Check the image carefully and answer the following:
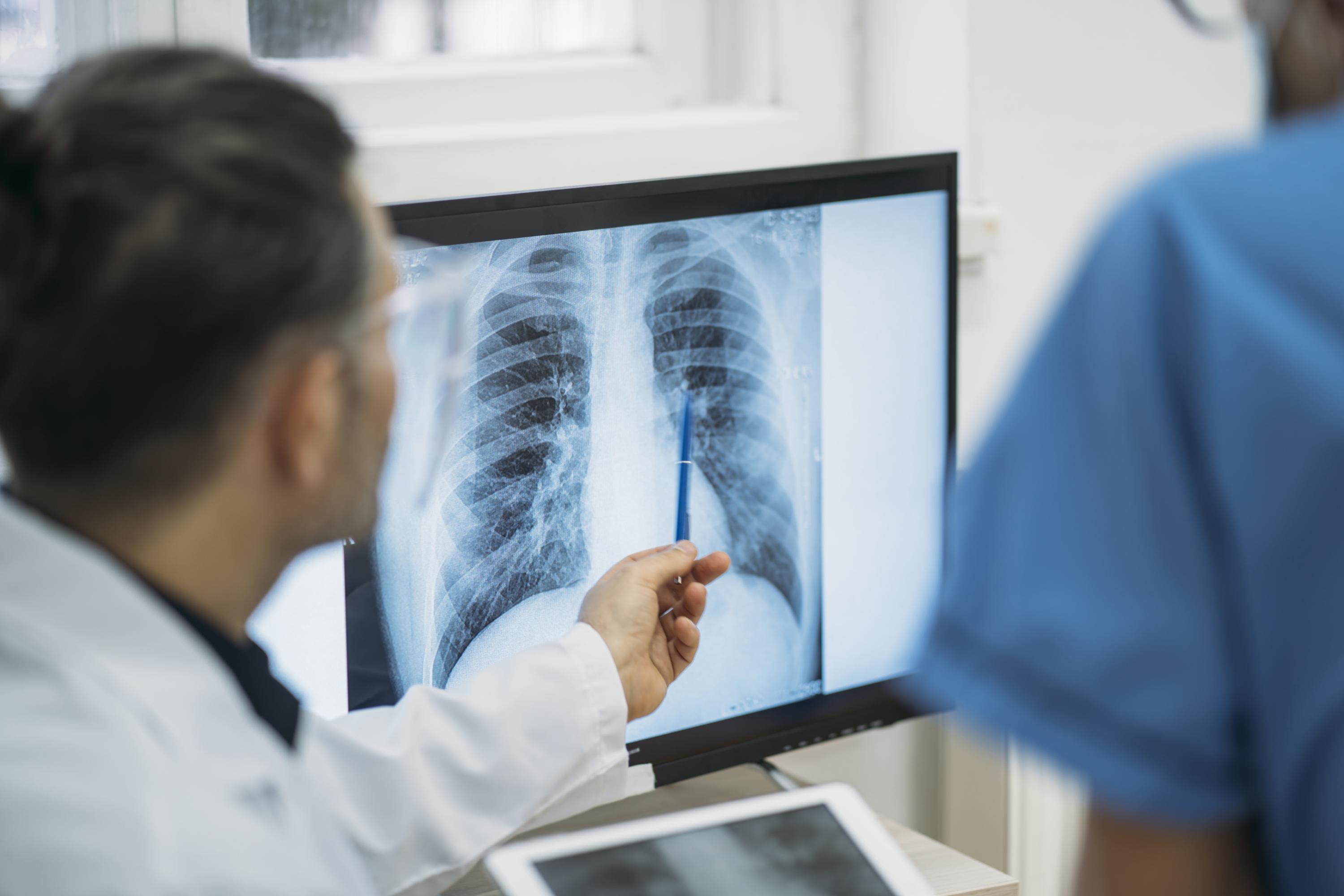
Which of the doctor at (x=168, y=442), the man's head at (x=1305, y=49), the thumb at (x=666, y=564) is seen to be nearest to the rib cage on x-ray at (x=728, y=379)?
the thumb at (x=666, y=564)

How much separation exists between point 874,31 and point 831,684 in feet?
2.65

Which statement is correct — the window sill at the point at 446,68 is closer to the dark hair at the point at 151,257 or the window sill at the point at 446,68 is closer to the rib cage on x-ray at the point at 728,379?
the rib cage on x-ray at the point at 728,379

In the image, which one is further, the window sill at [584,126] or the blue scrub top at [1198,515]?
the window sill at [584,126]

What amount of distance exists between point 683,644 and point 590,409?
24cm

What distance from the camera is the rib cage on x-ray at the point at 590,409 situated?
118cm

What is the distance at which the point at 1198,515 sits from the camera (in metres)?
0.39

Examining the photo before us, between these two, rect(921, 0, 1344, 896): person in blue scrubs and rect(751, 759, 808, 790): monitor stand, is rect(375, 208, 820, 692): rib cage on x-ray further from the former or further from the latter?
rect(921, 0, 1344, 896): person in blue scrubs

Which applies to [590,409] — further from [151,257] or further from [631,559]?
[151,257]

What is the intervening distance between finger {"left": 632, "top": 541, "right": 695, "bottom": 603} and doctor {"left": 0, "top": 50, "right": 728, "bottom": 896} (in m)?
0.41

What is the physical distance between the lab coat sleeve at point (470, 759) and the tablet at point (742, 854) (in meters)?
0.14

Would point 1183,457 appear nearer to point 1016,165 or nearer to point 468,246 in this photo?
point 468,246

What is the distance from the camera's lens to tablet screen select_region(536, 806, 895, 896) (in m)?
0.93

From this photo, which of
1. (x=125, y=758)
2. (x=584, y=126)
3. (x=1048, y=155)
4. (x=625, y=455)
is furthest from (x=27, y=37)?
A: (x=1048, y=155)

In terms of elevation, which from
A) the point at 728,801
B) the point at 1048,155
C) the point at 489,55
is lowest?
the point at 728,801
